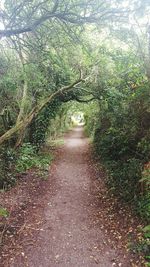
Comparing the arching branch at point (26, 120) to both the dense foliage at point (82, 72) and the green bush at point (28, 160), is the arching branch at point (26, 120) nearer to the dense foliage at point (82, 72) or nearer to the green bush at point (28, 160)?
the dense foliage at point (82, 72)

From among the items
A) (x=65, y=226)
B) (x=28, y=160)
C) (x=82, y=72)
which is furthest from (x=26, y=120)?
(x=65, y=226)

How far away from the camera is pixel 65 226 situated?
7137mm

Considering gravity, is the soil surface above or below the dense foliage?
below

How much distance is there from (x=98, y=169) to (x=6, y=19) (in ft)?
29.1

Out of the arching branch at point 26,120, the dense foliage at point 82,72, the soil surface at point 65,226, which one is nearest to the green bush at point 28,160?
the dense foliage at point 82,72

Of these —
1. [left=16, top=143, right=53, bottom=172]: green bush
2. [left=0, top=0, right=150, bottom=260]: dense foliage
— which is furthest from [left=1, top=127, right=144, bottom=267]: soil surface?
[left=16, top=143, right=53, bottom=172]: green bush

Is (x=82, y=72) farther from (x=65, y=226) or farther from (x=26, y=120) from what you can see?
(x=65, y=226)

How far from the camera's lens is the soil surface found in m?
5.64

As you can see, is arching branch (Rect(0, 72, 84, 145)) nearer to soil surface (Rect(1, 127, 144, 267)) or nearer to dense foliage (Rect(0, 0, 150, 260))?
dense foliage (Rect(0, 0, 150, 260))

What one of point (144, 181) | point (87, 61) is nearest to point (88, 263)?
point (144, 181)

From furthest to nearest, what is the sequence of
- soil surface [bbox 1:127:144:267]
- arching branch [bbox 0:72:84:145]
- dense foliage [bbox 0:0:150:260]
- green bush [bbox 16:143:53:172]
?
green bush [bbox 16:143:53:172] < arching branch [bbox 0:72:84:145] < dense foliage [bbox 0:0:150:260] < soil surface [bbox 1:127:144:267]

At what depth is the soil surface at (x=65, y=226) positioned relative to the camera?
5.64 meters

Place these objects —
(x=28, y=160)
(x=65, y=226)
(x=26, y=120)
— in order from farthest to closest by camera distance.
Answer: (x=28, y=160), (x=26, y=120), (x=65, y=226)

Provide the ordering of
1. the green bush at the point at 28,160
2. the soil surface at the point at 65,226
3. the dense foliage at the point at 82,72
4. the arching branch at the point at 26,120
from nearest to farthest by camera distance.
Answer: the soil surface at the point at 65,226
the dense foliage at the point at 82,72
the arching branch at the point at 26,120
the green bush at the point at 28,160
